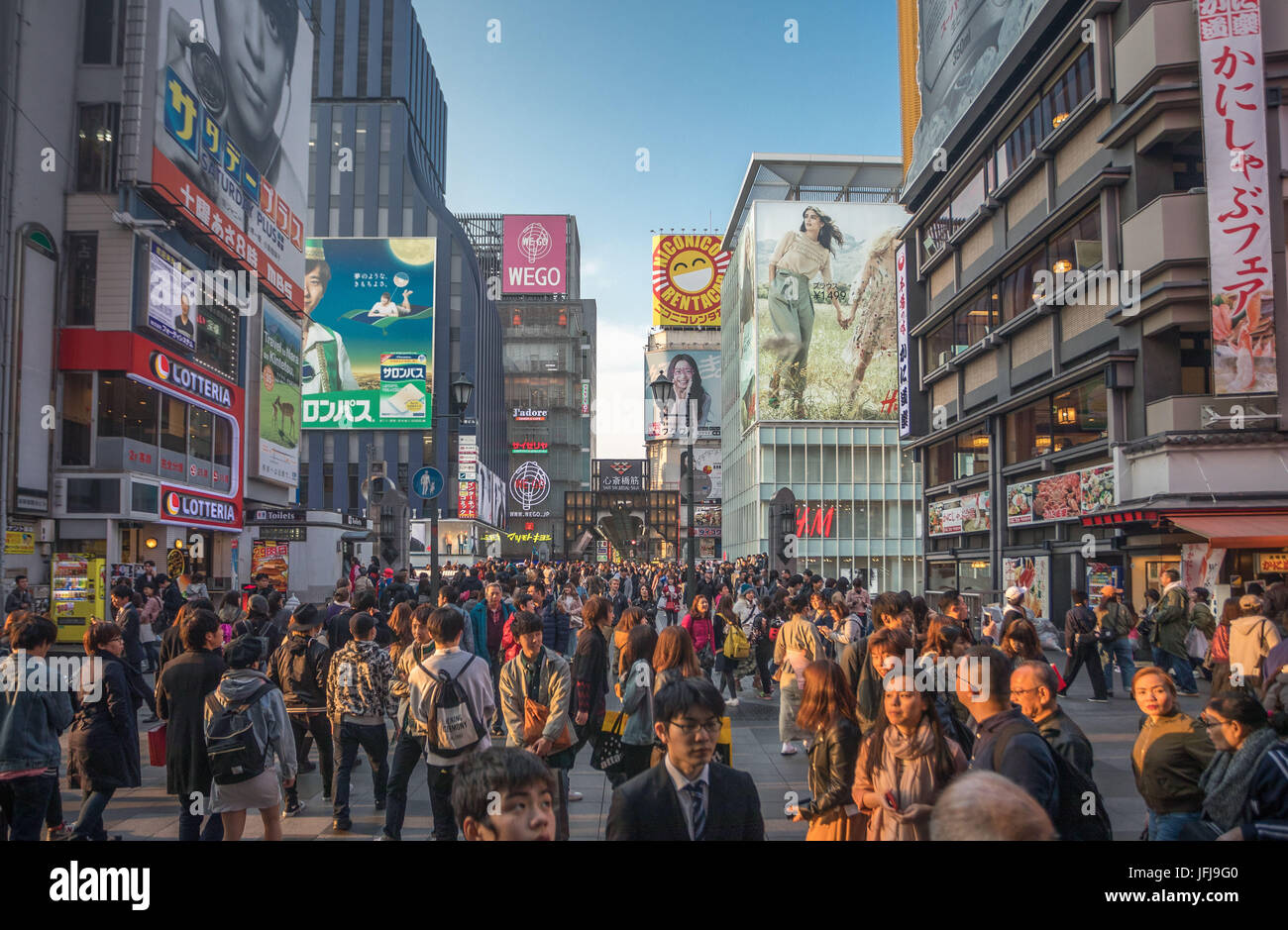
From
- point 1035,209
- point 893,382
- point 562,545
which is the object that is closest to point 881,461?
point 893,382

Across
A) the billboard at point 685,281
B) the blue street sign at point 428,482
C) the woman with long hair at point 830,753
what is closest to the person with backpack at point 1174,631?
the woman with long hair at point 830,753

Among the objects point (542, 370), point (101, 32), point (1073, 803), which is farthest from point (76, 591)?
point (542, 370)

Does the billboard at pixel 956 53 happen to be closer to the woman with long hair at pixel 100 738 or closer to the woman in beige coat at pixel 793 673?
the woman in beige coat at pixel 793 673

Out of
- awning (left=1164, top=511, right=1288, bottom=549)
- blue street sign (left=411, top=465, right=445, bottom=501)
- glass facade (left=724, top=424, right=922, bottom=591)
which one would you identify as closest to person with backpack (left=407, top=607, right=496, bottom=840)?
blue street sign (left=411, top=465, right=445, bottom=501)

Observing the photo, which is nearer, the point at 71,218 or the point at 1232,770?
the point at 1232,770

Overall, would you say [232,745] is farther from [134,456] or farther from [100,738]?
[134,456]

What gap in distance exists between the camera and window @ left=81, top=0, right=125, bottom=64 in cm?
2794

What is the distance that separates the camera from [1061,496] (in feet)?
85.5

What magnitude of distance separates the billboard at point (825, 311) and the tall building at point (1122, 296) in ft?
120

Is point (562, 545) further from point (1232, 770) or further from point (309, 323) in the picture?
point (1232, 770)

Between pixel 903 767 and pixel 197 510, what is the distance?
31.6m

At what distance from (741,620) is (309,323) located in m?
64.8
